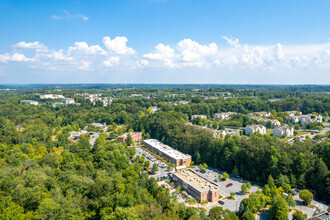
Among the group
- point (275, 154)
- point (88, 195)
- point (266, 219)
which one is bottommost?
point (266, 219)

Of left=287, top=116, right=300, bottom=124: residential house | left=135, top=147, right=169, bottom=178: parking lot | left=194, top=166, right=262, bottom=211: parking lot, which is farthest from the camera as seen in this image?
left=287, top=116, right=300, bottom=124: residential house

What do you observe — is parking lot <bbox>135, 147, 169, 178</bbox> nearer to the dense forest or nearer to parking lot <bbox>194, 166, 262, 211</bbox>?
the dense forest

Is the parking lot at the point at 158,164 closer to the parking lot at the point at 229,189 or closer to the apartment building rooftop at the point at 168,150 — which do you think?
the apartment building rooftop at the point at 168,150

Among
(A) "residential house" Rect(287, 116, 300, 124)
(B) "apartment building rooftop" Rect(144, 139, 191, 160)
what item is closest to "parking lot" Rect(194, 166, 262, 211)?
(B) "apartment building rooftop" Rect(144, 139, 191, 160)

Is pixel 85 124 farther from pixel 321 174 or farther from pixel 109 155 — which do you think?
pixel 321 174

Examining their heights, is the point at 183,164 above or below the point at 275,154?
below

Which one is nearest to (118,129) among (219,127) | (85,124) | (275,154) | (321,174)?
(85,124)

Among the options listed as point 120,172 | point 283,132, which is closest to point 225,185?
point 120,172

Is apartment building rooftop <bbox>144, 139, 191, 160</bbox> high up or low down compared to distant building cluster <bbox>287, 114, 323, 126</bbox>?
down

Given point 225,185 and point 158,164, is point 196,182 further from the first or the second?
point 158,164
